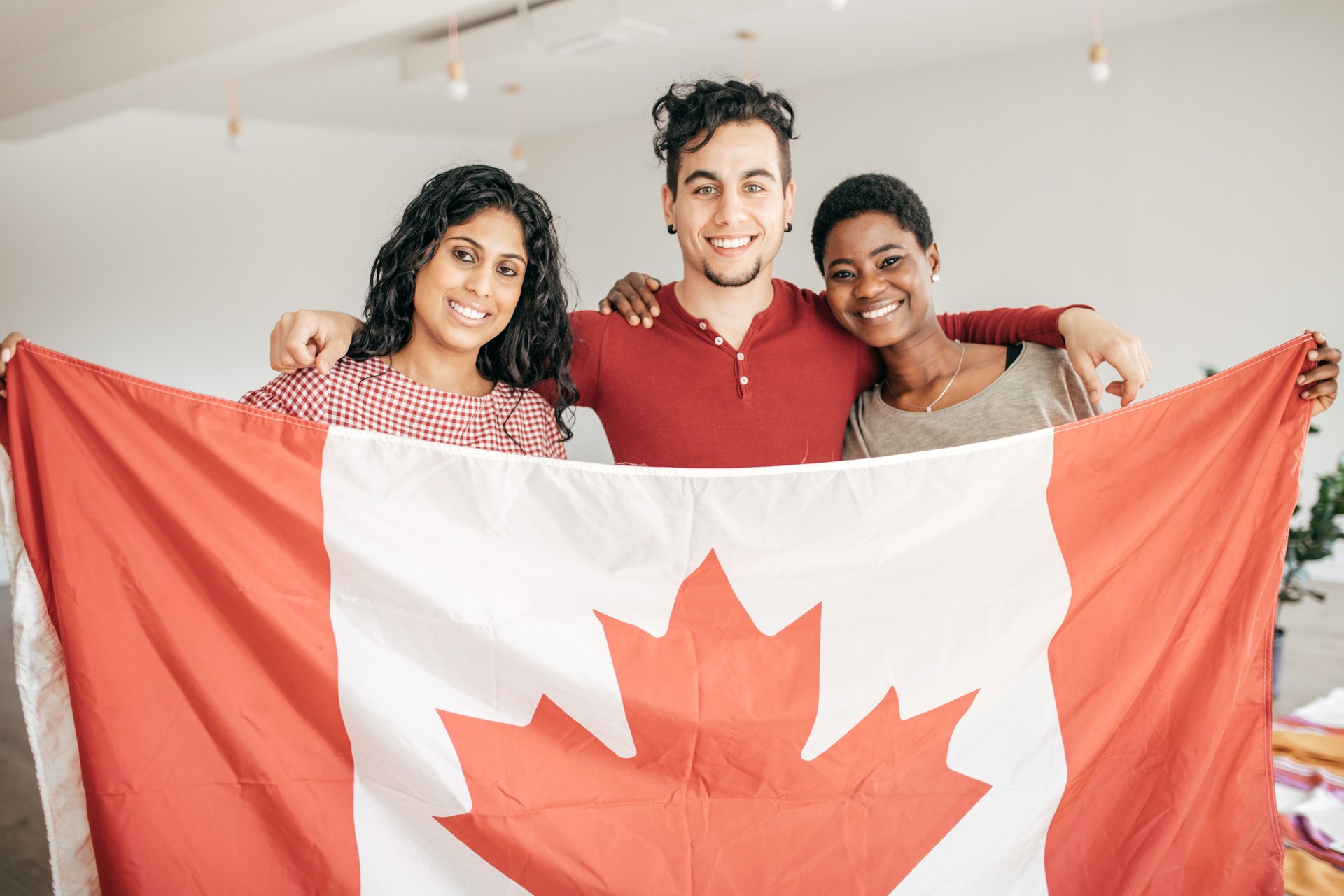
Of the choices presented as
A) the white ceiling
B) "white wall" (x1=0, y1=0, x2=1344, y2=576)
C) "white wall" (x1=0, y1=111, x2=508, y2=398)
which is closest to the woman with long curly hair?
the white ceiling

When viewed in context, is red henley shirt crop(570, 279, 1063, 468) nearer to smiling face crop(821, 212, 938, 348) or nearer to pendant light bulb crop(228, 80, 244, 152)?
smiling face crop(821, 212, 938, 348)

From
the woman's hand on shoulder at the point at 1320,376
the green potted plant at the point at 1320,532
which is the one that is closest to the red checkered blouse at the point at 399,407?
the woman's hand on shoulder at the point at 1320,376

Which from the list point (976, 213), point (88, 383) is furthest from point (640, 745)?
point (976, 213)

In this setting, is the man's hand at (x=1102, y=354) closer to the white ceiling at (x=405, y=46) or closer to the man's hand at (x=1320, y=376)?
the man's hand at (x=1320, y=376)

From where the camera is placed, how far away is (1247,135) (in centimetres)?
507

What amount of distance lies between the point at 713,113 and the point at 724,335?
413 millimetres

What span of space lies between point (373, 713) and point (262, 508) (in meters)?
0.33

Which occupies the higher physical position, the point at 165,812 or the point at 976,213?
the point at 976,213

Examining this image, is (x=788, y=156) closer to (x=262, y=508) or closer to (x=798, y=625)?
(x=798, y=625)

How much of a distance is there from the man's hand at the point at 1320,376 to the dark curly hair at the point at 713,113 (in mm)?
941

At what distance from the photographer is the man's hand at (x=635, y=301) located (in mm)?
1976

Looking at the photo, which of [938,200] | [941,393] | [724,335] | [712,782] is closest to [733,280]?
[724,335]

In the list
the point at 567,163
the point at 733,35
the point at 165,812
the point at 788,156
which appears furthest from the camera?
the point at 567,163

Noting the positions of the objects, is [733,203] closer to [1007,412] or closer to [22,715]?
[1007,412]
